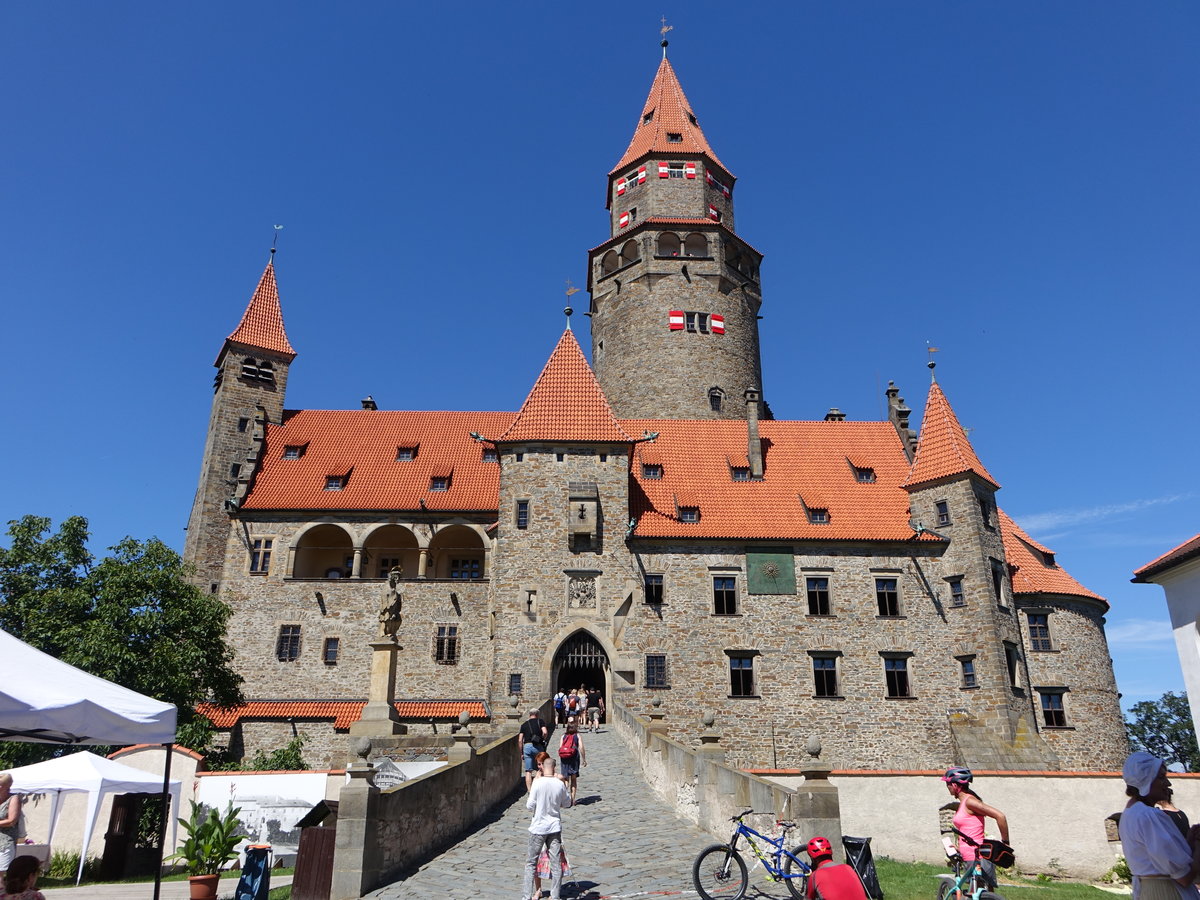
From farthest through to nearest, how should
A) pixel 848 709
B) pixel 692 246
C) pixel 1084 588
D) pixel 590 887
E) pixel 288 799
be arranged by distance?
pixel 692 246 → pixel 1084 588 → pixel 848 709 → pixel 288 799 → pixel 590 887

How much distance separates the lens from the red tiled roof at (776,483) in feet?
98.2

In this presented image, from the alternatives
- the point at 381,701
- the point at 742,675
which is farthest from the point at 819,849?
the point at 742,675

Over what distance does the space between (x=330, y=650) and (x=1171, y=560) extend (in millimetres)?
25506

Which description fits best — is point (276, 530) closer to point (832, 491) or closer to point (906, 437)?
point (832, 491)

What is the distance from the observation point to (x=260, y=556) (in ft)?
106

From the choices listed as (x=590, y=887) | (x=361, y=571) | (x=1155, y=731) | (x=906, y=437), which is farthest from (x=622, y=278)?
(x=1155, y=731)

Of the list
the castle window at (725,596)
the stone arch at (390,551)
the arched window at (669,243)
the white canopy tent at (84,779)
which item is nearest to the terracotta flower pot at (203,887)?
the white canopy tent at (84,779)

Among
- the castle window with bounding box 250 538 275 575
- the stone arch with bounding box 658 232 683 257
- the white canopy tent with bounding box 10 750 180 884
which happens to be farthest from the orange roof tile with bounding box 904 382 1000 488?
the white canopy tent with bounding box 10 750 180 884

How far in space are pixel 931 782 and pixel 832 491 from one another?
1409 cm

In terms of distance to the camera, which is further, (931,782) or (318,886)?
(931,782)

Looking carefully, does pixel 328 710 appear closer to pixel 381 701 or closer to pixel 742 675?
pixel 381 701

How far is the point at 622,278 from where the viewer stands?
41.2 m

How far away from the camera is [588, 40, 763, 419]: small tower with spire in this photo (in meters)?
38.6

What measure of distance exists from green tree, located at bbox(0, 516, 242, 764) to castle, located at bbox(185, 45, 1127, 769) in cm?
324
